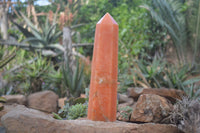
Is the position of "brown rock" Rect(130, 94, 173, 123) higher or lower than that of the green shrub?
higher

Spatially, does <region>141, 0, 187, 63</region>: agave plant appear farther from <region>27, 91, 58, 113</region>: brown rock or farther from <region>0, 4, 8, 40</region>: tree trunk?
<region>0, 4, 8, 40</region>: tree trunk

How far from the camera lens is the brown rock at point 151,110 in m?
2.50

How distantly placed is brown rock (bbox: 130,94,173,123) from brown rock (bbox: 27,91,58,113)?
275 centimetres

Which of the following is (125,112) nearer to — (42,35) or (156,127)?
(156,127)

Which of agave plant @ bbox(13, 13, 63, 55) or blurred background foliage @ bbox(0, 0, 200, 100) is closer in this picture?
blurred background foliage @ bbox(0, 0, 200, 100)

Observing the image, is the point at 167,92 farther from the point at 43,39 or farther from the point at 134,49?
the point at 43,39

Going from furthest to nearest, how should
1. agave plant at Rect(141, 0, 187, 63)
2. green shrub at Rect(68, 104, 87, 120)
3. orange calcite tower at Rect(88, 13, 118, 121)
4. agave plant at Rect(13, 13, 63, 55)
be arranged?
agave plant at Rect(13, 13, 63, 55) < agave plant at Rect(141, 0, 187, 63) < green shrub at Rect(68, 104, 87, 120) < orange calcite tower at Rect(88, 13, 118, 121)

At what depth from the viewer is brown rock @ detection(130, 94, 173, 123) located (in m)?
2.50

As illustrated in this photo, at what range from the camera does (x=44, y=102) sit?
4.96m

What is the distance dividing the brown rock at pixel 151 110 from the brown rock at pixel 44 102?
275 centimetres

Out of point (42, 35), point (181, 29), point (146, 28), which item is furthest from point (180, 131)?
point (42, 35)

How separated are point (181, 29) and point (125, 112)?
4605 millimetres

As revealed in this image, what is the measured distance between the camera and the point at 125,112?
2.90m

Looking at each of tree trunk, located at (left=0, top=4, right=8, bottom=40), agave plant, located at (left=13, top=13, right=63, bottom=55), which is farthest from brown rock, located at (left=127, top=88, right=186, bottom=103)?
tree trunk, located at (left=0, top=4, right=8, bottom=40)
